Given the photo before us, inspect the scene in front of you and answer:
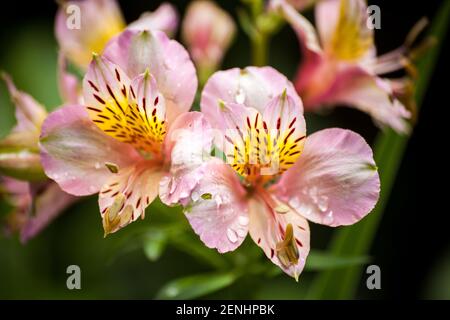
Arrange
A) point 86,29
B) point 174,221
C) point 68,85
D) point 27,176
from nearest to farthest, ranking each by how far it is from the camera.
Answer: point 27,176, point 68,85, point 86,29, point 174,221

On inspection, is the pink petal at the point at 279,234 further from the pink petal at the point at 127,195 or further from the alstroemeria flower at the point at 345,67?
the alstroemeria flower at the point at 345,67

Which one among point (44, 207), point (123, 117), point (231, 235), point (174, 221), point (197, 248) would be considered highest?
point (123, 117)

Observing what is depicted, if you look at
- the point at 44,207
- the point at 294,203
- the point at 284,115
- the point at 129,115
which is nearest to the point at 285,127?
the point at 284,115

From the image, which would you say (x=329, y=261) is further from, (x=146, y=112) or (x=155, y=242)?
(x=146, y=112)

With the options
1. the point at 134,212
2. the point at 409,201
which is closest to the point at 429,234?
the point at 409,201

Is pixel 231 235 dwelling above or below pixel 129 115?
below

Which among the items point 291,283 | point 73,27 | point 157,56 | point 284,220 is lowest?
point 291,283

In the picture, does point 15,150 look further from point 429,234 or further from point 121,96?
point 429,234

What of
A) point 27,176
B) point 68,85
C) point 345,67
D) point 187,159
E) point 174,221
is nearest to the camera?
point 187,159
